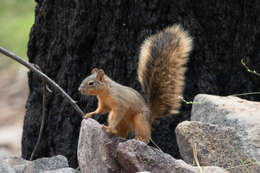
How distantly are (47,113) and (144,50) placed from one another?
1113mm

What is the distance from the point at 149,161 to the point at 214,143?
1.44 ft

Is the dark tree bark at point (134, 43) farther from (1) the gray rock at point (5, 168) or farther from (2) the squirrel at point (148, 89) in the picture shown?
(1) the gray rock at point (5, 168)

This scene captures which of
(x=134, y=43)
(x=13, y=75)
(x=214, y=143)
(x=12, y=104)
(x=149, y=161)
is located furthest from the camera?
(x=13, y=75)

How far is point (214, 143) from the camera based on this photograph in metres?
2.70

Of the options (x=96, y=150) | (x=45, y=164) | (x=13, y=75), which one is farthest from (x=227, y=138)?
(x=13, y=75)

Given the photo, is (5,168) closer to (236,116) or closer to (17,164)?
(17,164)

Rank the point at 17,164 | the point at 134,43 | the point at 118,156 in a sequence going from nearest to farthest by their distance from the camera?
1. the point at 118,156
2. the point at 17,164
3. the point at 134,43

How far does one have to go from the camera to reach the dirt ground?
7910 mm

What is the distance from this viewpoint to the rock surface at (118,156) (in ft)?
8.00

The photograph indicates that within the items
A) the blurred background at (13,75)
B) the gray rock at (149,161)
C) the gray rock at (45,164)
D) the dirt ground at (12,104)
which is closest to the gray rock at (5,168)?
the gray rock at (45,164)

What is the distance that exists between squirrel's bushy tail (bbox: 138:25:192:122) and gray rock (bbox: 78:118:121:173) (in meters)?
0.46

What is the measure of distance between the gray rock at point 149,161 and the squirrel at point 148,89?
1.11ft

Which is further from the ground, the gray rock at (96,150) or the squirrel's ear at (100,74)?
the squirrel's ear at (100,74)

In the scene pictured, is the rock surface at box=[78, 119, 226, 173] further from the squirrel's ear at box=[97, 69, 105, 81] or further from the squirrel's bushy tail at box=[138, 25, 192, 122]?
the squirrel's bushy tail at box=[138, 25, 192, 122]
